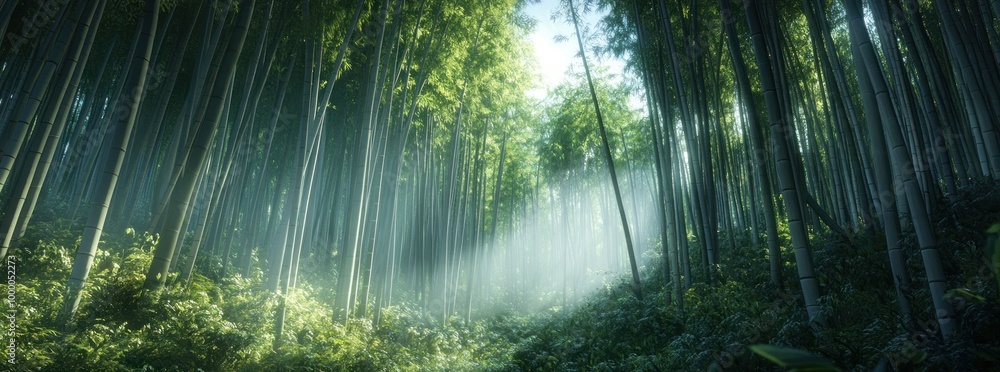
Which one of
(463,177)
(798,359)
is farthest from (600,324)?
(798,359)

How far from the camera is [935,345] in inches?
67.0

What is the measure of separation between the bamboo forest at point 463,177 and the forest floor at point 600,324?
0.07ft

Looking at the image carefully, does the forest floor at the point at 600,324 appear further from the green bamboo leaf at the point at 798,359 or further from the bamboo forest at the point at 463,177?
the green bamboo leaf at the point at 798,359

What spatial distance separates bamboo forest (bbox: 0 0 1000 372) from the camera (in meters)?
2.62

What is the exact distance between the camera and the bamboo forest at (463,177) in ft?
8.58

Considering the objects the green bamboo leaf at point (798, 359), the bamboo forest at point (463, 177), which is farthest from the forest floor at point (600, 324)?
the green bamboo leaf at point (798, 359)

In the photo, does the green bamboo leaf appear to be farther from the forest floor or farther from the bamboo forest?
the forest floor

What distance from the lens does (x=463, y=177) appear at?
9547 millimetres

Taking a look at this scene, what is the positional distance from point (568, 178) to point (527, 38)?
5.23 m

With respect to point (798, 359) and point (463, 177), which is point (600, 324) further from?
point (798, 359)

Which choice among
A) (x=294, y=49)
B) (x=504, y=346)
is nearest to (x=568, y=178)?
(x=504, y=346)

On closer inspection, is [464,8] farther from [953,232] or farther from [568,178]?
[568,178]

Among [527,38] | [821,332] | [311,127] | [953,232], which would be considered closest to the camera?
[821,332]

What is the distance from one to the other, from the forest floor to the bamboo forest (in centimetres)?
2
